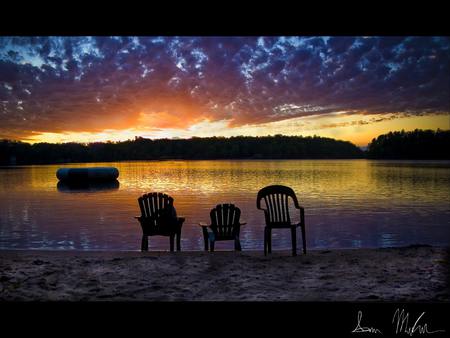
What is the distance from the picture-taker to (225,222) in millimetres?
6883

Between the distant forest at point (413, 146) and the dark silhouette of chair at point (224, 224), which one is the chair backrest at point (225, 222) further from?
the distant forest at point (413, 146)

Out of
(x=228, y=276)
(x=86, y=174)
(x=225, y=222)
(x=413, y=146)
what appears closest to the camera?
(x=228, y=276)

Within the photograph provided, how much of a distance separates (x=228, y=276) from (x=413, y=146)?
352ft

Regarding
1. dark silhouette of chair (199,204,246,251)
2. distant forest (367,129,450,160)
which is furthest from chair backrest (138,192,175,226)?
distant forest (367,129,450,160)

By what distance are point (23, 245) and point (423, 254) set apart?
875cm

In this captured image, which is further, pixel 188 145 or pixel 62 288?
pixel 188 145

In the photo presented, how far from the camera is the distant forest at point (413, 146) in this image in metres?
91.9

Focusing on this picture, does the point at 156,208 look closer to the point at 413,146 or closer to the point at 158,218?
the point at 158,218
